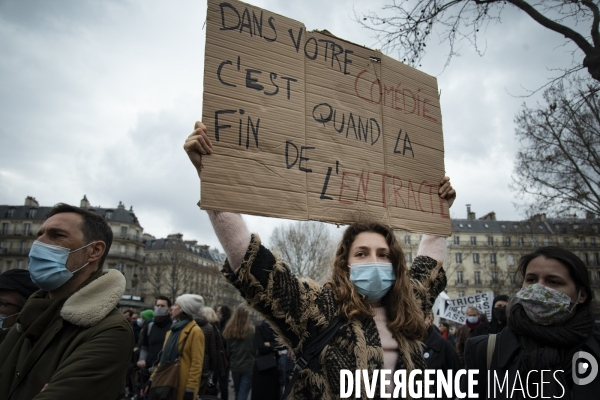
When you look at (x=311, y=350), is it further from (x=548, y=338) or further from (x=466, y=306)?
(x=466, y=306)

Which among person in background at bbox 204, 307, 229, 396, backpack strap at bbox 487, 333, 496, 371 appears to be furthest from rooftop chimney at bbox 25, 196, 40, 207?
backpack strap at bbox 487, 333, 496, 371

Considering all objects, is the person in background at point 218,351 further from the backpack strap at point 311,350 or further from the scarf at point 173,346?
the backpack strap at point 311,350

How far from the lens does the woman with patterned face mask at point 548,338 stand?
1.99 m

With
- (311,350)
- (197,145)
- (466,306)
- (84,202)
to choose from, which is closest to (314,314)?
(311,350)

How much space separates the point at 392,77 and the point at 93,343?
95.5 inches

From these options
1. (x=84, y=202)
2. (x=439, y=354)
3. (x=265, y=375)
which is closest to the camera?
(x=439, y=354)

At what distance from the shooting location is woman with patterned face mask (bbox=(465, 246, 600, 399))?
199 cm

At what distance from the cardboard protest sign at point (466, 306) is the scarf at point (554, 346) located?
8912 millimetres

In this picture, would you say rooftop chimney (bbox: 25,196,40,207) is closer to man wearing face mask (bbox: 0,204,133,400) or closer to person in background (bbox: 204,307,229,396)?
person in background (bbox: 204,307,229,396)

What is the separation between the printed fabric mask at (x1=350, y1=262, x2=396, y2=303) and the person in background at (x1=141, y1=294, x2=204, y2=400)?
327cm

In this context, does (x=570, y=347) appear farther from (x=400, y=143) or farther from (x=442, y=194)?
(x=400, y=143)

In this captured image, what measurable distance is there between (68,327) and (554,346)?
2.45 m

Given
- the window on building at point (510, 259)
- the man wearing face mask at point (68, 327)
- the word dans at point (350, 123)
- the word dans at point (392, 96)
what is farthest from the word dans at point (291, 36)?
the window on building at point (510, 259)

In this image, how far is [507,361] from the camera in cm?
217
